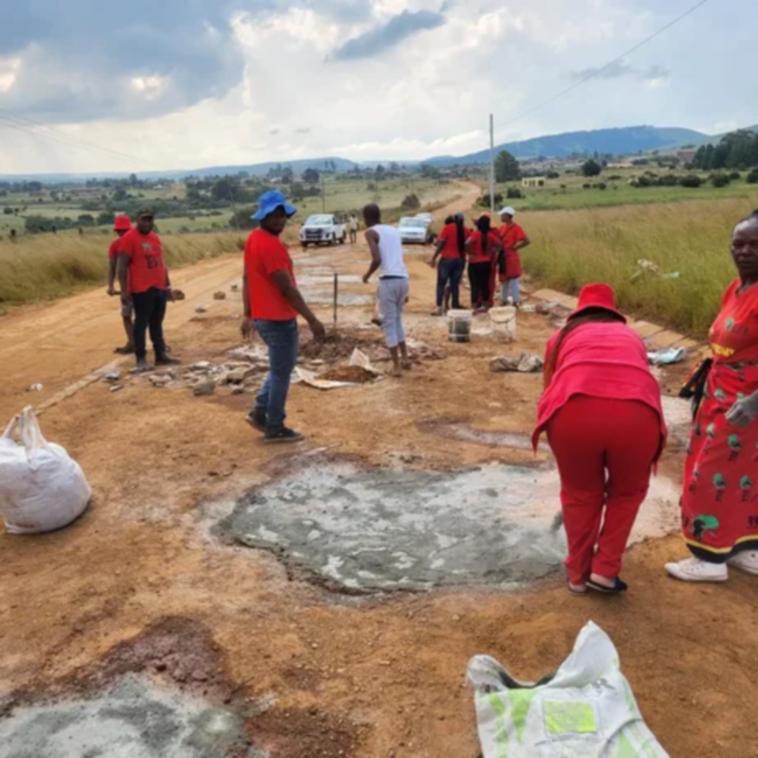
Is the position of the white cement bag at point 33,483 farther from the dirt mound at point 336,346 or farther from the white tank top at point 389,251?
the dirt mound at point 336,346

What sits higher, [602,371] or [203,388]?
[602,371]

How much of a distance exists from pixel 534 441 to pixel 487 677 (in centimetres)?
110

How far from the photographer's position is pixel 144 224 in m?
7.72

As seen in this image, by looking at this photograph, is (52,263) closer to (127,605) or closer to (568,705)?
(127,605)

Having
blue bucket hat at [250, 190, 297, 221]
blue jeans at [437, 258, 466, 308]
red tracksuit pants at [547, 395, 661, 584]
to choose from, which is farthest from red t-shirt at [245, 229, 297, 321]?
blue jeans at [437, 258, 466, 308]

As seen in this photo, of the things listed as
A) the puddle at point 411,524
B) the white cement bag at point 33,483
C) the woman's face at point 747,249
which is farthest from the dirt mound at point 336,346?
the woman's face at point 747,249

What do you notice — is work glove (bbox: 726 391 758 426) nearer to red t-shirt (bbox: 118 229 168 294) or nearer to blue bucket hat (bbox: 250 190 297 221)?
blue bucket hat (bbox: 250 190 297 221)

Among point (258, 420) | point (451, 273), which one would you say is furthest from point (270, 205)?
point (451, 273)

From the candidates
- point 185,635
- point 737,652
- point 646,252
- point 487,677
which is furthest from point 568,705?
point 646,252

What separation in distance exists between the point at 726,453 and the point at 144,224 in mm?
6227

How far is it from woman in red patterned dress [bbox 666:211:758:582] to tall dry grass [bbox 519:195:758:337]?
18.8 feet

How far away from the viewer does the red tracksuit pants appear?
2.90 m

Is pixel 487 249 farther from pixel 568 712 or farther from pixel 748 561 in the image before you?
pixel 568 712

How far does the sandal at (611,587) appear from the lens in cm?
332
